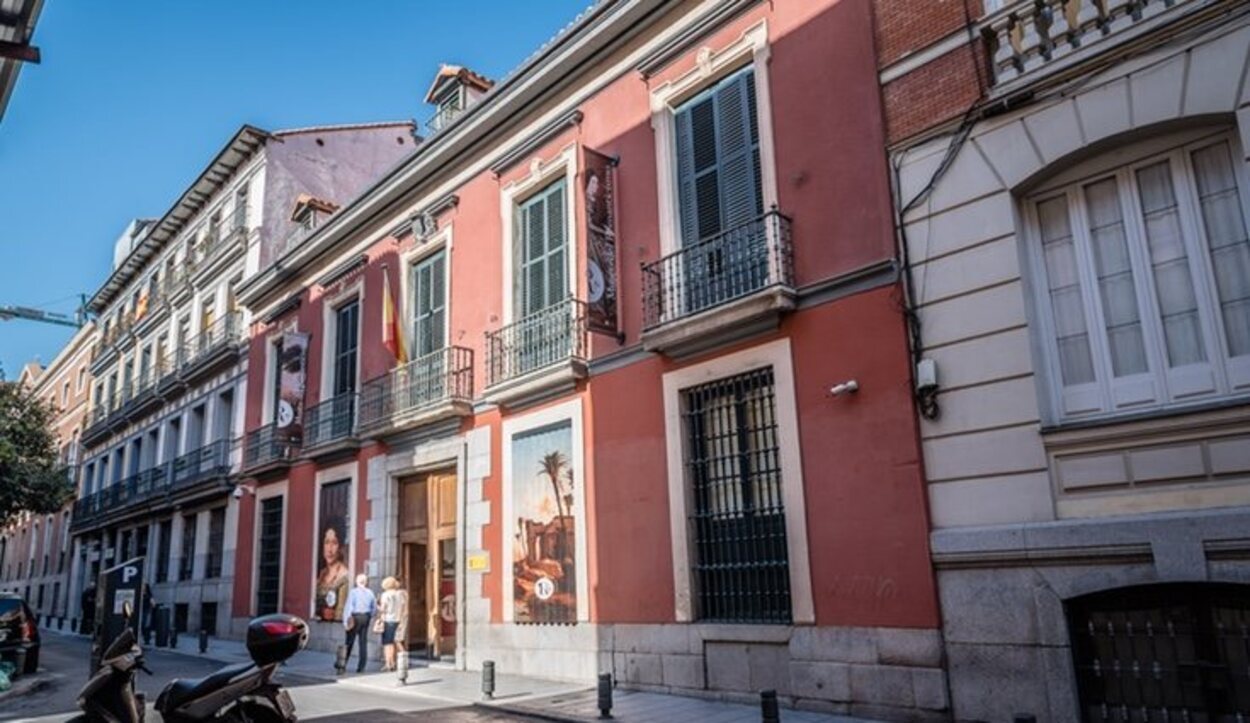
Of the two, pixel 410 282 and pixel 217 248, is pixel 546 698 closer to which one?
pixel 410 282

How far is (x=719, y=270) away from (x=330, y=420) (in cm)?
1039

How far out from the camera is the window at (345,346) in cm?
1764

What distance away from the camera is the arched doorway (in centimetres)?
634

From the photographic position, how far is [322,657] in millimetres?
15898

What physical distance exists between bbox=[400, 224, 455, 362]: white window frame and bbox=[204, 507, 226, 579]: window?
9.78 meters

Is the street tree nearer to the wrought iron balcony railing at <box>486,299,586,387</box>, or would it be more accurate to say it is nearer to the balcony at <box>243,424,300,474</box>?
the balcony at <box>243,424,300,474</box>

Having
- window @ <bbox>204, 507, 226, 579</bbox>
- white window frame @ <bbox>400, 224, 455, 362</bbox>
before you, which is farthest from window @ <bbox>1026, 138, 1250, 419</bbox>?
window @ <bbox>204, 507, 226, 579</bbox>

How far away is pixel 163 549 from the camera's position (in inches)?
1015

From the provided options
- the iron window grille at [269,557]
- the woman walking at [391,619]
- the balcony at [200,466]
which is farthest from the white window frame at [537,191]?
the balcony at [200,466]

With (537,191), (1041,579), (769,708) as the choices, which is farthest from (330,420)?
(1041,579)

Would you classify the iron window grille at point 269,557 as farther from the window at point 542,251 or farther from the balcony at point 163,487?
the window at point 542,251

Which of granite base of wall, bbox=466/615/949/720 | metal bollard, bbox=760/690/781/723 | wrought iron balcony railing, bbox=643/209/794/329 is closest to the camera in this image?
metal bollard, bbox=760/690/781/723

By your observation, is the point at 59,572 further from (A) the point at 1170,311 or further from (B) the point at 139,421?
(A) the point at 1170,311

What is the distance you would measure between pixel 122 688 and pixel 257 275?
16986mm
